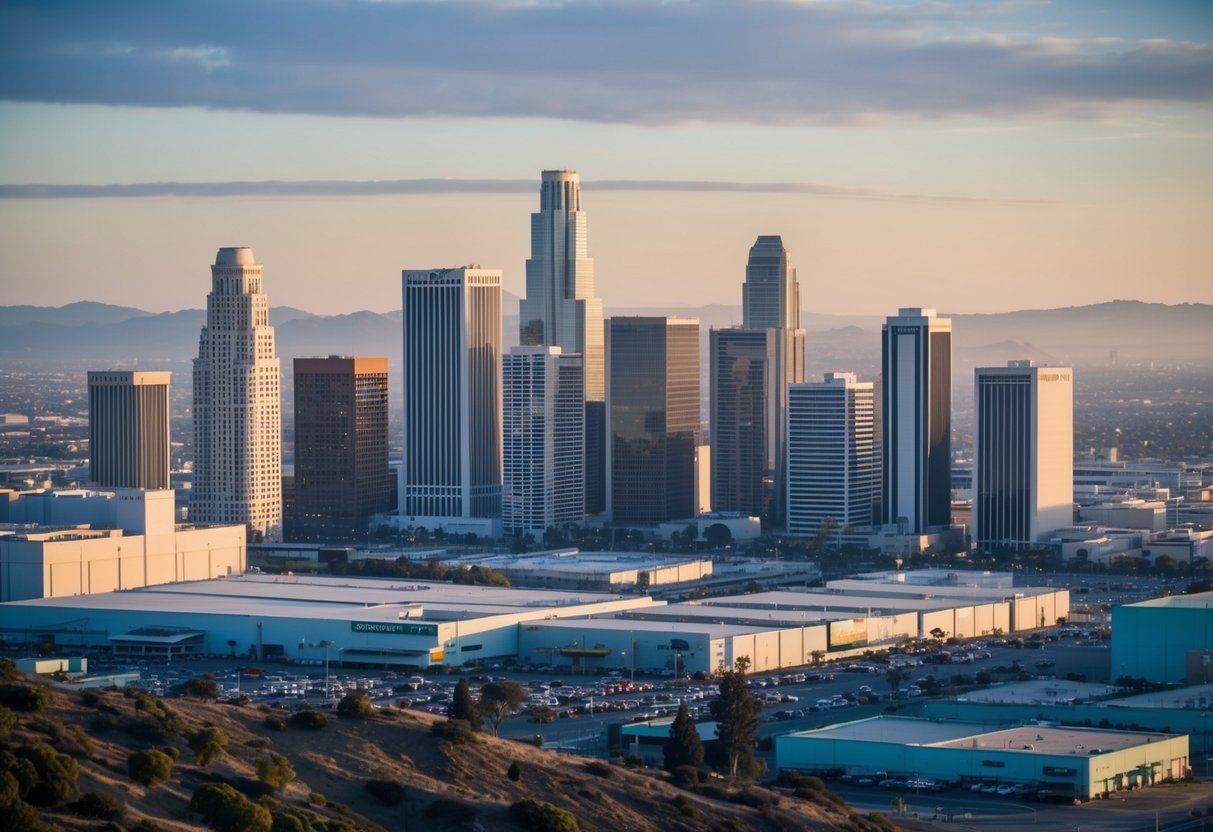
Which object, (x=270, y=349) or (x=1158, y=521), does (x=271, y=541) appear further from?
(x=1158, y=521)

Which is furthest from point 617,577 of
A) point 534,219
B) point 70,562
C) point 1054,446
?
point 534,219

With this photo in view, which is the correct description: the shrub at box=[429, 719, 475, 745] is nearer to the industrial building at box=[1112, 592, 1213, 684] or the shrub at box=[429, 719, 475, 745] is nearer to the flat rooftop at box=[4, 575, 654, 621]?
the industrial building at box=[1112, 592, 1213, 684]

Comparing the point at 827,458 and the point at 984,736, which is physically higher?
the point at 827,458

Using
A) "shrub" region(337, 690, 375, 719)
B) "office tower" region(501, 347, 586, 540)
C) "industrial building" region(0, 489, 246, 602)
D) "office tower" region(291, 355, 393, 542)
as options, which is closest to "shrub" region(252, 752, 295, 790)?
"shrub" region(337, 690, 375, 719)

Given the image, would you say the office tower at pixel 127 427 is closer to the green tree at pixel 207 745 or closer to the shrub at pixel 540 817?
the green tree at pixel 207 745

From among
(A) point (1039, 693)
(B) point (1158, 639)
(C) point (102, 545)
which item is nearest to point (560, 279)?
(C) point (102, 545)

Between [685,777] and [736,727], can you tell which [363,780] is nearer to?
[685,777]
